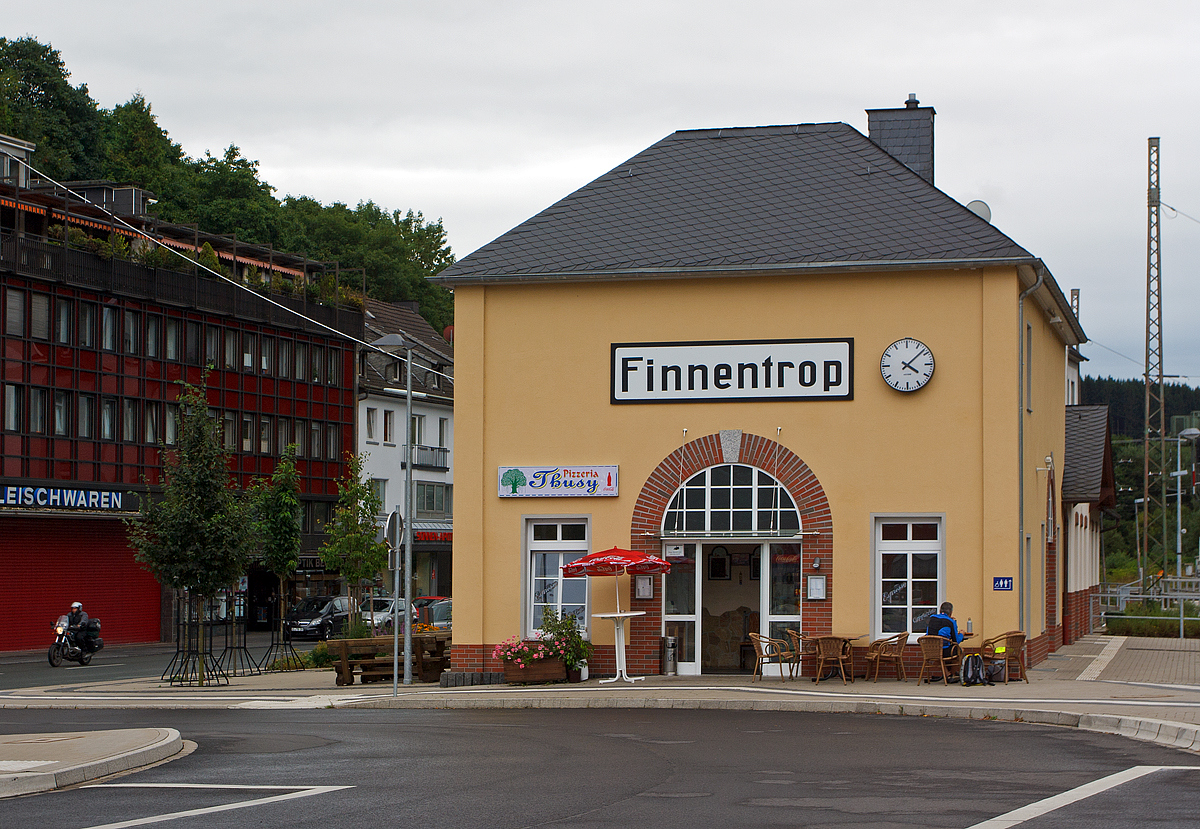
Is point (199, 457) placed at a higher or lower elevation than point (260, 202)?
lower

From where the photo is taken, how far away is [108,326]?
147ft

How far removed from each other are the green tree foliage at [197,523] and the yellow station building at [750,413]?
14.8 feet

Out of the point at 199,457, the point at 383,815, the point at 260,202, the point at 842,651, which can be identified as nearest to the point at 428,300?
the point at 260,202

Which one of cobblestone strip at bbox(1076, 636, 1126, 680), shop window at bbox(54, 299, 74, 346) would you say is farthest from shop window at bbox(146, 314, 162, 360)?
cobblestone strip at bbox(1076, 636, 1126, 680)

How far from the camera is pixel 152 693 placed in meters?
24.5

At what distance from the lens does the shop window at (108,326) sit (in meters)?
44.6

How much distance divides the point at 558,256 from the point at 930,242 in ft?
19.0

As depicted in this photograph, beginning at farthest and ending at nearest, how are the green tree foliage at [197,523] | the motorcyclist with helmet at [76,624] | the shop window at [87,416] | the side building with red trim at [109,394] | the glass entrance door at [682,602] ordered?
the shop window at [87,416] → the side building with red trim at [109,394] → the motorcyclist with helmet at [76,624] → the green tree foliage at [197,523] → the glass entrance door at [682,602]

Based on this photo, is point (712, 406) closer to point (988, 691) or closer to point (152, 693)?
point (988, 691)

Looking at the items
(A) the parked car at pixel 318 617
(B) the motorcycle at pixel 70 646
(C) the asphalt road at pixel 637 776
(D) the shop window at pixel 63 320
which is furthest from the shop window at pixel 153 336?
(C) the asphalt road at pixel 637 776

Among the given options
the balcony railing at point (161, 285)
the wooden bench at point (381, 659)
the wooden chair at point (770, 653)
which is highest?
the balcony railing at point (161, 285)

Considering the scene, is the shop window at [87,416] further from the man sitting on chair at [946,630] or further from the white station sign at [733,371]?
the man sitting on chair at [946,630]

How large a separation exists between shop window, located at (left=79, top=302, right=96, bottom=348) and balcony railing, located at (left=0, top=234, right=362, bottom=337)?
61 cm

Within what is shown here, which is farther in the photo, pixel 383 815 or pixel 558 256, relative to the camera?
pixel 558 256
